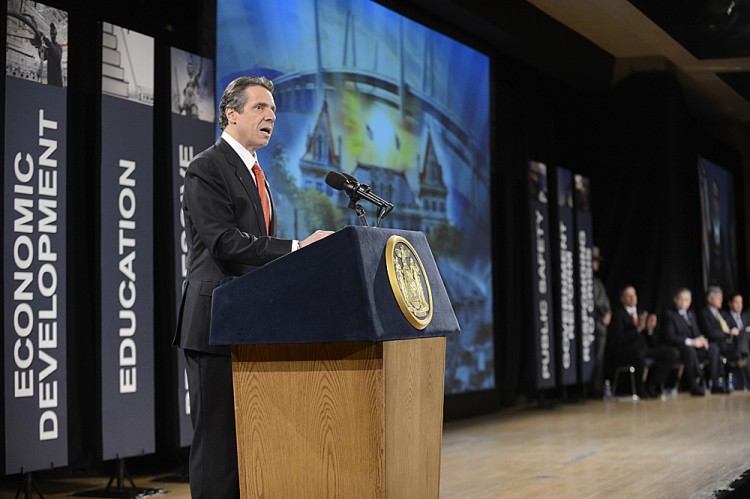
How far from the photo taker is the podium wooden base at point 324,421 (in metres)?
2.33

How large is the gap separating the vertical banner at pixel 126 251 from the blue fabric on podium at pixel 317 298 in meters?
2.27

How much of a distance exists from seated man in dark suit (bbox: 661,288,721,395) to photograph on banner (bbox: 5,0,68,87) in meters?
7.73

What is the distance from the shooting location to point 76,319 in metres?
4.98

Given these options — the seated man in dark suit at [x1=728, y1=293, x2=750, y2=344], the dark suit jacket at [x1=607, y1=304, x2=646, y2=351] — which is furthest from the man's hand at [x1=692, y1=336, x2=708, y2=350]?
the seated man in dark suit at [x1=728, y1=293, x2=750, y2=344]

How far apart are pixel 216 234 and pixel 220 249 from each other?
0.04 metres

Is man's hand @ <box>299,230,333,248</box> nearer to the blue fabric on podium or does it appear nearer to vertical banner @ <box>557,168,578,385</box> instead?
the blue fabric on podium

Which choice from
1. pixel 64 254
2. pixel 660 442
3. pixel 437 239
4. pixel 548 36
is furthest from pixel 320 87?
pixel 548 36

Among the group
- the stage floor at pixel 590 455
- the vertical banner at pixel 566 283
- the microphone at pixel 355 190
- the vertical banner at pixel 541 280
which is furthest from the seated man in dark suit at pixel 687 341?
the microphone at pixel 355 190

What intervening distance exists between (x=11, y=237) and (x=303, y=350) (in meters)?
→ 2.13

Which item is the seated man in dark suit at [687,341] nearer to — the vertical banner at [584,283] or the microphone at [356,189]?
the vertical banner at [584,283]

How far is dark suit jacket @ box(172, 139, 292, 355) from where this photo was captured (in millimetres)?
2434

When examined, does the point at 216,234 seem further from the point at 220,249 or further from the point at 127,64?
the point at 127,64

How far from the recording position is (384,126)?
721 cm

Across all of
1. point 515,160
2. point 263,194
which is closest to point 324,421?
point 263,194
